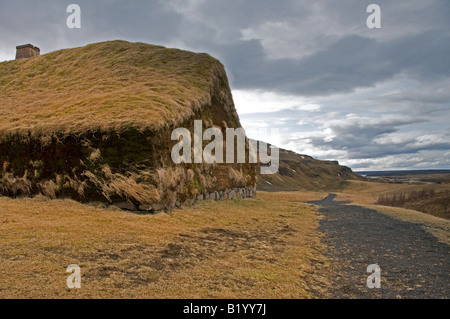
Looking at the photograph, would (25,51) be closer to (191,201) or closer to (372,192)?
(191,201)

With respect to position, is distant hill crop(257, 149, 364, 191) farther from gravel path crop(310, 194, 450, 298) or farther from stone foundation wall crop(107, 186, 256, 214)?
gravel path crop(310, 194, 450, 298)

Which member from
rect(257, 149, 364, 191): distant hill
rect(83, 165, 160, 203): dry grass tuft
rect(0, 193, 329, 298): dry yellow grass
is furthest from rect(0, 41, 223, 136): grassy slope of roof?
rect(257, 149, 364, 191): distant hill

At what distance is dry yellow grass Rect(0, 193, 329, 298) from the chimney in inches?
1118

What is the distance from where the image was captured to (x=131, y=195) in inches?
447

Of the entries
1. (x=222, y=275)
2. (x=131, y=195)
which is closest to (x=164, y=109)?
(x=131, y=195)

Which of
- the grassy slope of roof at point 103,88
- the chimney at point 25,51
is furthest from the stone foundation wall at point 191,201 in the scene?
the chimney at point 25,51

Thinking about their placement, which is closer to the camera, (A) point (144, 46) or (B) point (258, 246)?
(B) point (258, 246)

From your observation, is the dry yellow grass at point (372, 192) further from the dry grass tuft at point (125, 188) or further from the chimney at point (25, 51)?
the chimney at point (25, 51)

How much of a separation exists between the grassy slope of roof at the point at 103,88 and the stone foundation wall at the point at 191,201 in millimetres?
3252

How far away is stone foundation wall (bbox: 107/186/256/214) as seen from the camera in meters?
11.4
